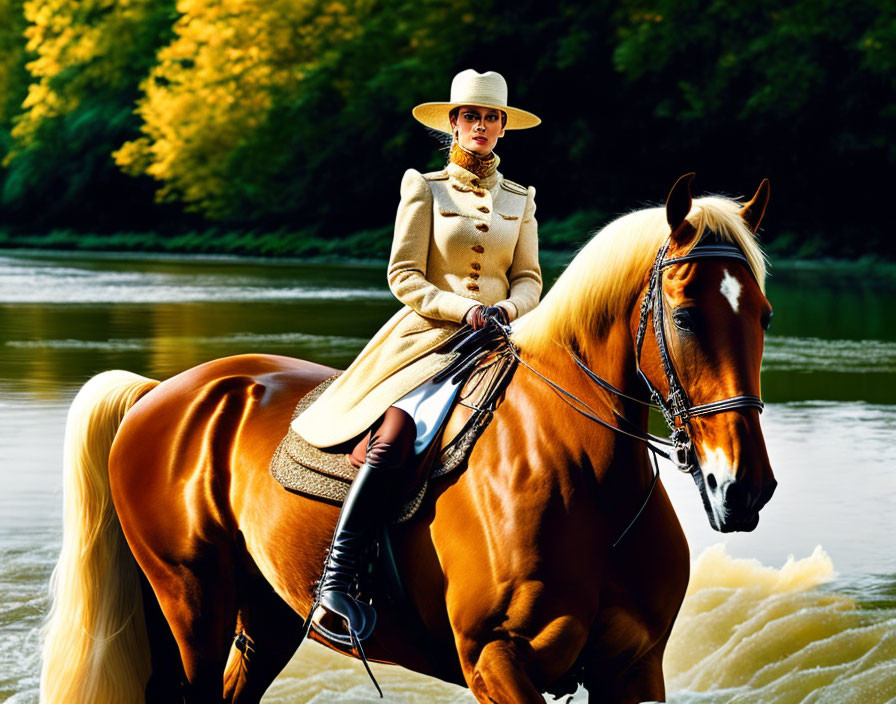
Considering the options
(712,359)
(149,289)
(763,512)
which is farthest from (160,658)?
(149,289)

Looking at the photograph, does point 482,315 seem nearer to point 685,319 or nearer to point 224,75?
point 685,319

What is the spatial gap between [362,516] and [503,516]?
0.47 meters

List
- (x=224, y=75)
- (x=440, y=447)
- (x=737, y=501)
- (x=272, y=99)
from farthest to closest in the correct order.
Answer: (x=224, y=75) → (x=272, y=99) → (x=440, y=447) → (x=737, y=501)

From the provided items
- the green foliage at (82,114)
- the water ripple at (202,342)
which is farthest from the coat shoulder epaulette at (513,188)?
the green foliage at (82,114)

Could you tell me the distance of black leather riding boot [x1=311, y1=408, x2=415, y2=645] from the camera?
3.98 m

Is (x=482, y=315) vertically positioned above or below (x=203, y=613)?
above

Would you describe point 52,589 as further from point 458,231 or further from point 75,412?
point 458,231

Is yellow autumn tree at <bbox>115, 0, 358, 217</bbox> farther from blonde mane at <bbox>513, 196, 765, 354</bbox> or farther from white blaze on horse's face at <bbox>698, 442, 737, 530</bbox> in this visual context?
white blaze on horse's face at <bbox>698, 442, 737, 530</bbox>

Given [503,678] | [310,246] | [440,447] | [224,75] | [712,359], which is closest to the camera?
[712,359]

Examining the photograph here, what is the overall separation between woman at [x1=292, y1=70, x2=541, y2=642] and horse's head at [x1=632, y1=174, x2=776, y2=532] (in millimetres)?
737

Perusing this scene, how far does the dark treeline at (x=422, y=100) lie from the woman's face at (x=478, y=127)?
2760 centimetres

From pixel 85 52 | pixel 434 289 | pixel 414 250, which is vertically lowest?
pixel 434 289

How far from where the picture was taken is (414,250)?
4.23 m

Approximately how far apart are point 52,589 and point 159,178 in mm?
51041
